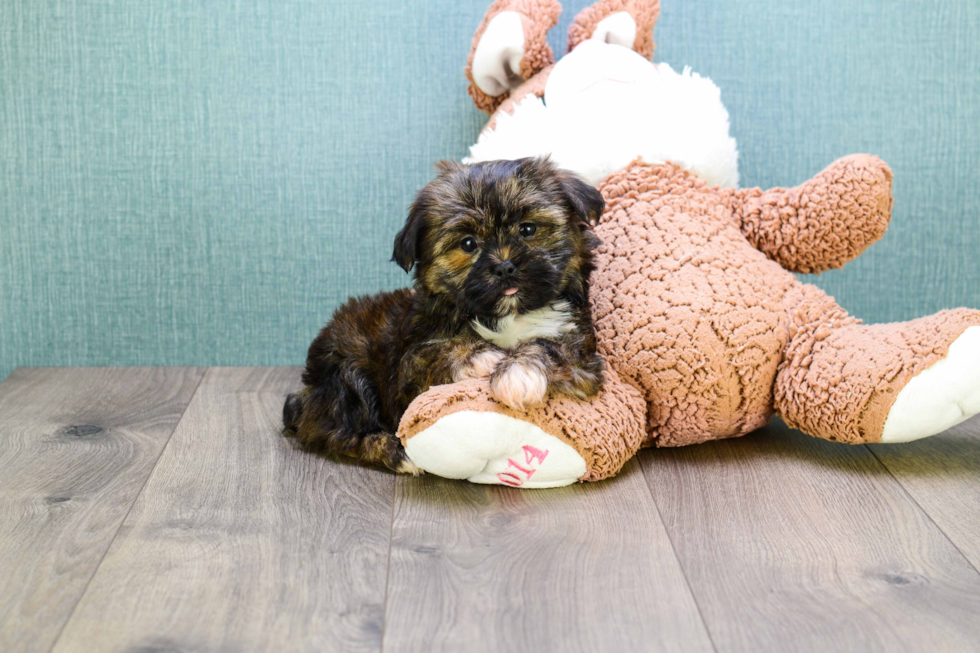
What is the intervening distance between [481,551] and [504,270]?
55 cm

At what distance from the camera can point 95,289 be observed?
285 cm

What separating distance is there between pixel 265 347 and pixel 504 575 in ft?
5.27

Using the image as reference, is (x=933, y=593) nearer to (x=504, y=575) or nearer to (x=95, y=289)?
(x=504, y=575)

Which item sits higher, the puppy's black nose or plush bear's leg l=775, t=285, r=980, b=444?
the puppy's black nose

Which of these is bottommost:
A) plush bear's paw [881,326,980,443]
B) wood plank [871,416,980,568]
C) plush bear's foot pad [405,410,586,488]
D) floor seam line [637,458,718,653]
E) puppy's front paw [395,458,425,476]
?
puppy's front paw [395,458,425,476]

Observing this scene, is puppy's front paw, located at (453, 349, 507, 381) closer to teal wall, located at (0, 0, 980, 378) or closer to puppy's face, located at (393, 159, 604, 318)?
puppy's face, located at (393, 159, 604, 318)

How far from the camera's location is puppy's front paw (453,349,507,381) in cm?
188

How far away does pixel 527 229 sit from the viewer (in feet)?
6.04

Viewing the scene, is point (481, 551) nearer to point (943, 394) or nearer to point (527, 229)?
point (527, 229)

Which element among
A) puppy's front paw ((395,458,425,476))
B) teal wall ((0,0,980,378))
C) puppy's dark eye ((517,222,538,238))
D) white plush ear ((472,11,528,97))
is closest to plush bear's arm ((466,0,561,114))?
white plush ear ((472,11,528,97))

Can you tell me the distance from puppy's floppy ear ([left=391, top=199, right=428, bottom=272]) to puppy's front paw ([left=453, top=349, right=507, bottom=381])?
0.81 ft

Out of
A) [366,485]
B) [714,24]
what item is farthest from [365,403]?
[714,24]

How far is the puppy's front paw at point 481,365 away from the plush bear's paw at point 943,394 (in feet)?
2.83

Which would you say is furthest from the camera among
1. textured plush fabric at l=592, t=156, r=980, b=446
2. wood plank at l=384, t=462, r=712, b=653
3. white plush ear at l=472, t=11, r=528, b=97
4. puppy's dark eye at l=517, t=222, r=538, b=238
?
white plush ear at l=472, t=11, r=528, b=97
